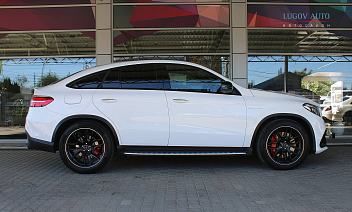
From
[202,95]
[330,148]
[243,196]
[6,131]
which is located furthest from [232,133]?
[6,131]

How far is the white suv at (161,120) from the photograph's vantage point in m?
4.39

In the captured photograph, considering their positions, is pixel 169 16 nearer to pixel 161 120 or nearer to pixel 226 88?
pixel 226 88

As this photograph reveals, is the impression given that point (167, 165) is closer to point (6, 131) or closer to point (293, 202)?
point (293, 202)

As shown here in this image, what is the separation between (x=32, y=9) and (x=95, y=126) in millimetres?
5567

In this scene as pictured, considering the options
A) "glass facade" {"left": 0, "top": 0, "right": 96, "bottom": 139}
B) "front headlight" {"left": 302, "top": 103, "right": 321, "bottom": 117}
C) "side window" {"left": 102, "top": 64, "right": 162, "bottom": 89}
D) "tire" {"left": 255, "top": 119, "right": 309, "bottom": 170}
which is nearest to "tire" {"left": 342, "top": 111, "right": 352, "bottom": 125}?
"front headlight" {"left": 302, "top": 103, "right": 321, "bottom": 117}

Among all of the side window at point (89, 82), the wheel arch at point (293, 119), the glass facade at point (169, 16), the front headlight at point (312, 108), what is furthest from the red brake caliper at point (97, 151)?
the glass facade at point (169, 16)

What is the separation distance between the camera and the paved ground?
10.1 feet

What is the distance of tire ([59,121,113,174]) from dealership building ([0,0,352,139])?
3900 mm

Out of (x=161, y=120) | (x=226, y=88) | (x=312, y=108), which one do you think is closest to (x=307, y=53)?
(x=312, y=108)

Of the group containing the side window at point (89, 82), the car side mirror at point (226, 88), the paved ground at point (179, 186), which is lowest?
the paved ground at point (179, 186)

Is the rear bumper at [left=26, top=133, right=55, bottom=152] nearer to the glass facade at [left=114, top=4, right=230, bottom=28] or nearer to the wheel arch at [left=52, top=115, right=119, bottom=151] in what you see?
the wheel arch at [left=52, top=115, right=119, bottom=151]

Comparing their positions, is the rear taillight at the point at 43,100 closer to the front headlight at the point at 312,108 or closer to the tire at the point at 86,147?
the tire at the point at 86,147

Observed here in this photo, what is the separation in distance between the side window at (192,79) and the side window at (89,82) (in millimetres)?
1163

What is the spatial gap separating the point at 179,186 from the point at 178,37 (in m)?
5.31
